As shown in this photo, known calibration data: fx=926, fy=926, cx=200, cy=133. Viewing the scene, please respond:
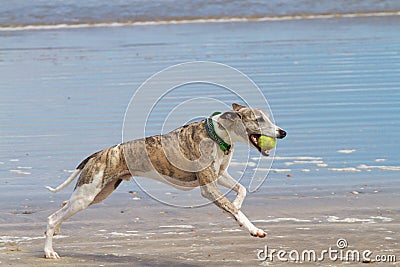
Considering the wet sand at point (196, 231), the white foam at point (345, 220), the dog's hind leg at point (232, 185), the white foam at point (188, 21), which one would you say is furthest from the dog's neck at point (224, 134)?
the white foam at point (188, 21)

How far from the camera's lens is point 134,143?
21.7ft

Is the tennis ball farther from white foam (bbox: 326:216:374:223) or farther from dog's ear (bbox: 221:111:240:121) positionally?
white foam (bbox: 326:216:374:223)

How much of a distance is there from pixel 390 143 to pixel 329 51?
8014 millimetres

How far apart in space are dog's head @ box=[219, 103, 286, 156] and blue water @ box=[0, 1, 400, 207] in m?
2.42

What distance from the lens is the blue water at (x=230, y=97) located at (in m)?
9.77

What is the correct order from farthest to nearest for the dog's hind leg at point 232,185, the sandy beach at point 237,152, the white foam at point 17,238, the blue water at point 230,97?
the blue water at point 230,97, the white foam at point 17,238, the sandy beach at point 237,152, the dog's hind leg at point 232,185

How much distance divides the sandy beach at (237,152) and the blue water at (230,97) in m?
0.03

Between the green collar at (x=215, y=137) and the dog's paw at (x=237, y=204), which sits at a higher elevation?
the green collar at (x=215, y=137)

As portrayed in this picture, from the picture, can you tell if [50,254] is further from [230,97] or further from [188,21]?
[188,21]

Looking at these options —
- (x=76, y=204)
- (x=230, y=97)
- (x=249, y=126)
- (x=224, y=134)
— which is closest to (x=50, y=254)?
(x=76, y=204)

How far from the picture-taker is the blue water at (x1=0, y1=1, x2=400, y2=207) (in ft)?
32.1

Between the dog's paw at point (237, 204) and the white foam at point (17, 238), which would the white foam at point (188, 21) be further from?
the dog's paw at point (237, 204)

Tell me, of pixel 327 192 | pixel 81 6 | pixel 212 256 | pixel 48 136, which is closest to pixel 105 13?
pixel 81 6

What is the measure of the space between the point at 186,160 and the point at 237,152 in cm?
302
